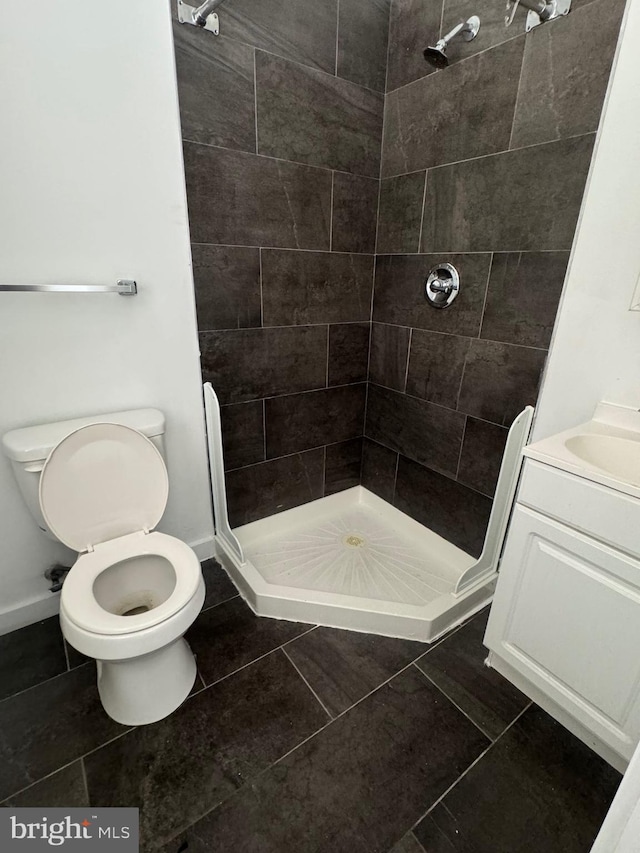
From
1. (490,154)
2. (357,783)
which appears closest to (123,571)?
(357,783)

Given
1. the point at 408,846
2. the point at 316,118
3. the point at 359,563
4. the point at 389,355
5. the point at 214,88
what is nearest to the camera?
the point at 408,846

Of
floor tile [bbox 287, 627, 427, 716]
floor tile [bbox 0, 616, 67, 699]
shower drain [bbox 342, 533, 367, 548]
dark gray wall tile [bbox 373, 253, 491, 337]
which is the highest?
dark gray wall tile [bbox 373, 253, 491, 337]

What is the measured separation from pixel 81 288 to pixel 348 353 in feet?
4.20

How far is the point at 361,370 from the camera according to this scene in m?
2.31

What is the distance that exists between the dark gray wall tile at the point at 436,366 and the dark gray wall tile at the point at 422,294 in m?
0.05

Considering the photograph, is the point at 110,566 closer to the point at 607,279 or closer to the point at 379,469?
the point at 379,469

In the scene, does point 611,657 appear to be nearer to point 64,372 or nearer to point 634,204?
point 634,204

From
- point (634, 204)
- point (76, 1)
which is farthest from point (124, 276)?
point (634, 204)

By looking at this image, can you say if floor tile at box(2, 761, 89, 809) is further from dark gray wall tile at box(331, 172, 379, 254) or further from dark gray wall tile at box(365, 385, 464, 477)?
dark gray wall tile at box(331, 172, 379, 254)

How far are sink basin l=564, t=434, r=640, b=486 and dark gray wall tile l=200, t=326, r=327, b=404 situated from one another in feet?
3.95

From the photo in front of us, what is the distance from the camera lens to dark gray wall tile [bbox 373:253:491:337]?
5.63 ft

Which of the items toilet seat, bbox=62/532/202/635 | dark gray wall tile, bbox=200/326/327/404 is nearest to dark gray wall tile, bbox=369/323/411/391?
dark gray wall tile, bbox=200/326/327/404

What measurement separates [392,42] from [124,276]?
1.58m

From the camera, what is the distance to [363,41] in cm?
178
